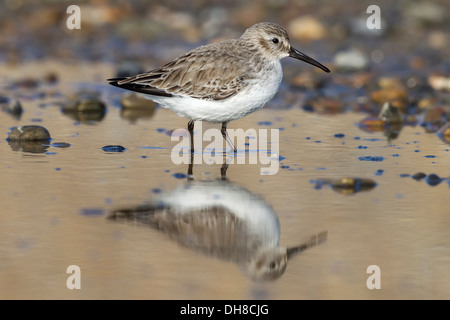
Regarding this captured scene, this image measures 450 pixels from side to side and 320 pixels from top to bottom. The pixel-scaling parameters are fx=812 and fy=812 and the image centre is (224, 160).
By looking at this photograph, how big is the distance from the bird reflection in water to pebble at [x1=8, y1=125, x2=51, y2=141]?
2669 millimetres

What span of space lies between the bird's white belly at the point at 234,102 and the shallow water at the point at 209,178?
626 millimetres

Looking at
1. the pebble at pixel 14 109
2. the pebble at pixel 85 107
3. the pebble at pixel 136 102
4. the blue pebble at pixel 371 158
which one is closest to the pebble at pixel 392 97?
the blue pebble at pixel 371 158

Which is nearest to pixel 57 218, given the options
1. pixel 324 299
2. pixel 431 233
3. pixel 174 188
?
pixel 174 188

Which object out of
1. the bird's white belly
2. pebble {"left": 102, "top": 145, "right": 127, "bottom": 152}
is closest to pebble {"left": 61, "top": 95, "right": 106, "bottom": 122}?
pebble {"left": 102, "top": 145, "right": 127, "bottom": 152}

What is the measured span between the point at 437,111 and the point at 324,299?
21.9 feet

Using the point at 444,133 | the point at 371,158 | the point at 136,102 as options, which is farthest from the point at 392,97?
the point at 136,102

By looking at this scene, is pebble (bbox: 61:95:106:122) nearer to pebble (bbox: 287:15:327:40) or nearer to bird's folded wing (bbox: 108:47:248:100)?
bird's folded wing (bbox: 108:47:248:100)

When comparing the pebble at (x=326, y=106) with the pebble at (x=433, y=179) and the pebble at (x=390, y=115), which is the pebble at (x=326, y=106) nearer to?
the pebble at (x=390, y=115)

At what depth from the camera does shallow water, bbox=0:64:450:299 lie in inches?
231

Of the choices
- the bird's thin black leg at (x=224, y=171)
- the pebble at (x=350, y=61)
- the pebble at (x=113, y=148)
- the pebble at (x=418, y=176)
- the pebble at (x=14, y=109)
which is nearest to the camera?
the pebble at (x=418, y=176)

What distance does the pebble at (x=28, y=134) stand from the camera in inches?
397

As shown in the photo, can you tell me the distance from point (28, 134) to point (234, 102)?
8.76 ft

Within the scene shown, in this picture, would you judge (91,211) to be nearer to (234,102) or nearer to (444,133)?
(234,102)

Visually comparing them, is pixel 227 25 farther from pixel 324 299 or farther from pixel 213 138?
pixel 324 299
